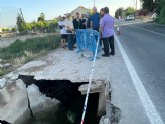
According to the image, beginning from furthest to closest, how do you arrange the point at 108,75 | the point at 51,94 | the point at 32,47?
1. the point at 32,47
2. the point at 51,94
3. the point at 108,75

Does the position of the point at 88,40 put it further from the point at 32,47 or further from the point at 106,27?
the point at 32,47

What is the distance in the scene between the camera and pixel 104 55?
35.8 feet

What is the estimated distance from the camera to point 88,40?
11.1 metres

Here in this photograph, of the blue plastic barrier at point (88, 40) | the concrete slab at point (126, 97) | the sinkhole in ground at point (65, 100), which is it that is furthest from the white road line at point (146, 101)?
the blue plastic barrier at point (88, 40)

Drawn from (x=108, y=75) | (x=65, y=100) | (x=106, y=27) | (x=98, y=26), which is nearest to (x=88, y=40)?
(x=106, y=27)

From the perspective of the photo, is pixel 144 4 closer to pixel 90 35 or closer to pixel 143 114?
pixel 90 35

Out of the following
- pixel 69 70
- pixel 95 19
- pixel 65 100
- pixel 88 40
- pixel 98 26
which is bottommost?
pixel 65 100

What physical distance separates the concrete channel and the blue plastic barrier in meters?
0.70

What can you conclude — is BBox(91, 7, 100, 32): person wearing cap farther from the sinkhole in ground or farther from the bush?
the bush

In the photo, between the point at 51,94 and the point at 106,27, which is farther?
the point at 106,27

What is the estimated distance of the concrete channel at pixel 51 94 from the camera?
25.2 feet

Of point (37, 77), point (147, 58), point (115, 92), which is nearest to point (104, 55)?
point (147, 58)

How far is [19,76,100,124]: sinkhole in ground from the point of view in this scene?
850 centimetres

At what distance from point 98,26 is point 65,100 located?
395 cm
